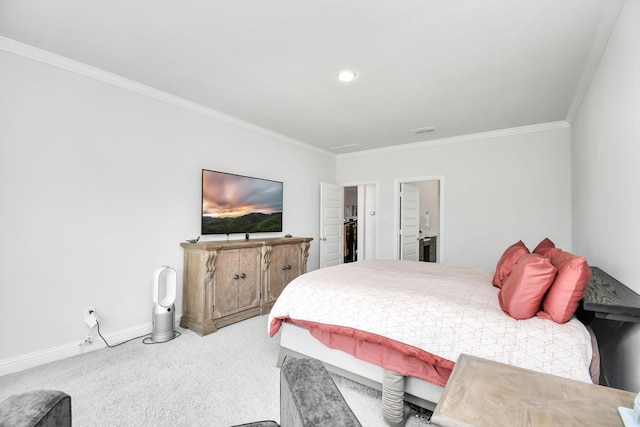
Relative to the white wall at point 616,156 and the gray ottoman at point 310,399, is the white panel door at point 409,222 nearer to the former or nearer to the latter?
the white wall at point 616,156

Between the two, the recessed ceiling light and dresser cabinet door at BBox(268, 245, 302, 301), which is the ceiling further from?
dresser cabinet door at BBox(268, 245, 302, 301)

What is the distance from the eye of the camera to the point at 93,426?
173 centimetres

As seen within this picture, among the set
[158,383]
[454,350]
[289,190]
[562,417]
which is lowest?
[158,383]

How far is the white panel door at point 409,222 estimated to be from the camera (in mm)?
5301

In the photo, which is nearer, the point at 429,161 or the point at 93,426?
the point at 93,426

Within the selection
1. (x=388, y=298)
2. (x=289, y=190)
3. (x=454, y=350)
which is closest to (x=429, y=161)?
(x=289, y=190)

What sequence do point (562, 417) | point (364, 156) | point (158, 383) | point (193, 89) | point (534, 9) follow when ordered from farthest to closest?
point (364, 156)
point (193, 89)
point (158, 383)
point (534, 9)
point (562, 417)

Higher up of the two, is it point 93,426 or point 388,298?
point 388,298

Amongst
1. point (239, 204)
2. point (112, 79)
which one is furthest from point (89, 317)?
point (112, 79)

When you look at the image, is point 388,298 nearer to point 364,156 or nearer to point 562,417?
point 562,417

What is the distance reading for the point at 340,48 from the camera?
2.33m

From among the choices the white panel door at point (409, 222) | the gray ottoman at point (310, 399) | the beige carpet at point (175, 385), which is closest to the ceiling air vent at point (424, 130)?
the white panel door at point (409, 222)

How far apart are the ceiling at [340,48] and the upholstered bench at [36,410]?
213cm

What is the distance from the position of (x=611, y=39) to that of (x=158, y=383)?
161 inches
